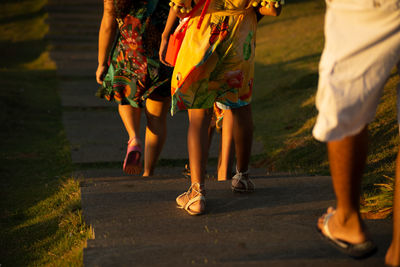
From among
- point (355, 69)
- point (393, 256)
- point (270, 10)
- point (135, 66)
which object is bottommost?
point (135, 66)

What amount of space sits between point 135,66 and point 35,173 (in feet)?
7.19

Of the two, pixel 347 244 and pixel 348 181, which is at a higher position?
pixel 348 181

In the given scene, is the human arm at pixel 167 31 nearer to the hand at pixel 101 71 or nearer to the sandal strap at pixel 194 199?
the sandal strap at pixel 194 199

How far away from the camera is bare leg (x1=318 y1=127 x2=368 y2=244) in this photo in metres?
2.43

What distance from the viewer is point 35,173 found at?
242 inches

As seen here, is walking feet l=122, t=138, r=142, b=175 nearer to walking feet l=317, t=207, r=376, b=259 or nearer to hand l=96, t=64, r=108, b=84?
hand l=96, t=64, r=108, b=84

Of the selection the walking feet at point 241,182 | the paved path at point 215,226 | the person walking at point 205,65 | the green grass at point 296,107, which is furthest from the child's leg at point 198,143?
the green grass at point 296,107

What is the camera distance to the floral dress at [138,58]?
4.42m

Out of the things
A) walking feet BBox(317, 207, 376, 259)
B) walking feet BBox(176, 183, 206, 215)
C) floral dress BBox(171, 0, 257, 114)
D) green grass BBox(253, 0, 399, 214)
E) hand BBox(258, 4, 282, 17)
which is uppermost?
hand BBox(258, 4, 282, 17)

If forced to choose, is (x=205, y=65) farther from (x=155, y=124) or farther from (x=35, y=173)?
(x=35, y=173)

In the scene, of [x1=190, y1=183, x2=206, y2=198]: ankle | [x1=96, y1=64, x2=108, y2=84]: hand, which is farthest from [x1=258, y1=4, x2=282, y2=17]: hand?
[x1=96, y1=64, x2=108, y2=84]: hand

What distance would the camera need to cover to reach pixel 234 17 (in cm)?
344

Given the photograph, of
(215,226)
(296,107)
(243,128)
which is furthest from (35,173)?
(296,107)

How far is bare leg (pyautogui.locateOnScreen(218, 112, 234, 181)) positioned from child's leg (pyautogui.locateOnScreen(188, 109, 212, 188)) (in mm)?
→ 734
